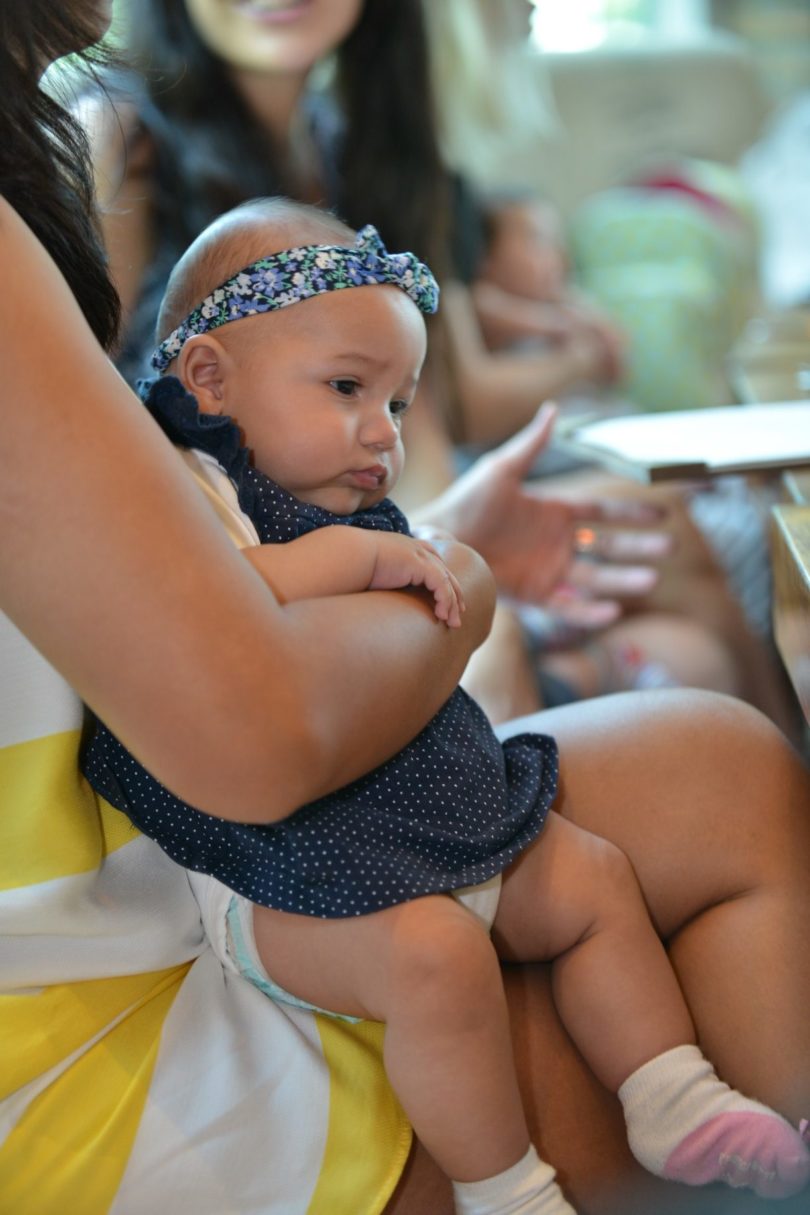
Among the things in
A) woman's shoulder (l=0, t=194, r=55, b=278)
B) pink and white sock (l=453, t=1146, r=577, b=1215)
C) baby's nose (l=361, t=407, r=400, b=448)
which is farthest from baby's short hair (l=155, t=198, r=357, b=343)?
pink and white sock (l=453, t=1146, r=577, b=1215)

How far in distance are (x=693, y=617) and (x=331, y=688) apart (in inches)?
53.7

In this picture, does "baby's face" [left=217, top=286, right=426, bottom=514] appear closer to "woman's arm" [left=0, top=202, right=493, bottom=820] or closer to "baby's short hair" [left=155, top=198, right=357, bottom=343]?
"baby's short hair" [left=155, top=198, right=357, bottom=343]

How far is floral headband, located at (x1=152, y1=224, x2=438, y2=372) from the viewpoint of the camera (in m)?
0.81

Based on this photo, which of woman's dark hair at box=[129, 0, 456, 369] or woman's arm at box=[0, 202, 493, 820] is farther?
woman's dark hair at box=[129, 0, 456, 369]

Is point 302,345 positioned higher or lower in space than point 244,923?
higher

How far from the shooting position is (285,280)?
2.67 ft

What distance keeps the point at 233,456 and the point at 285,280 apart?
116 mm

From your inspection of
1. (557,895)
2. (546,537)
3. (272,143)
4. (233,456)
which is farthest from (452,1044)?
(272,143)

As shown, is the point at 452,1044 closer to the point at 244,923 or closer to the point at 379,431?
the point at 244,923

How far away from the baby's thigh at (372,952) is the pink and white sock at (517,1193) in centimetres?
10

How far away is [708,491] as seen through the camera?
2.39 meters

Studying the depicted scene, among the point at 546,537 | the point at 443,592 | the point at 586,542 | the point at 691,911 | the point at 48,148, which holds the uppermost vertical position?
the point at 48,148

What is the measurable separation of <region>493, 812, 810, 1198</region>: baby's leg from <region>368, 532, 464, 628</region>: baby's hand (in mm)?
173

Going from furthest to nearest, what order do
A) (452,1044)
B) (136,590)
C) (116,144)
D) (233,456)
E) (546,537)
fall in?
1. (546,537)
2. (116,144)
3. (233,456)
4. (452,1044)
5. (136,590)
